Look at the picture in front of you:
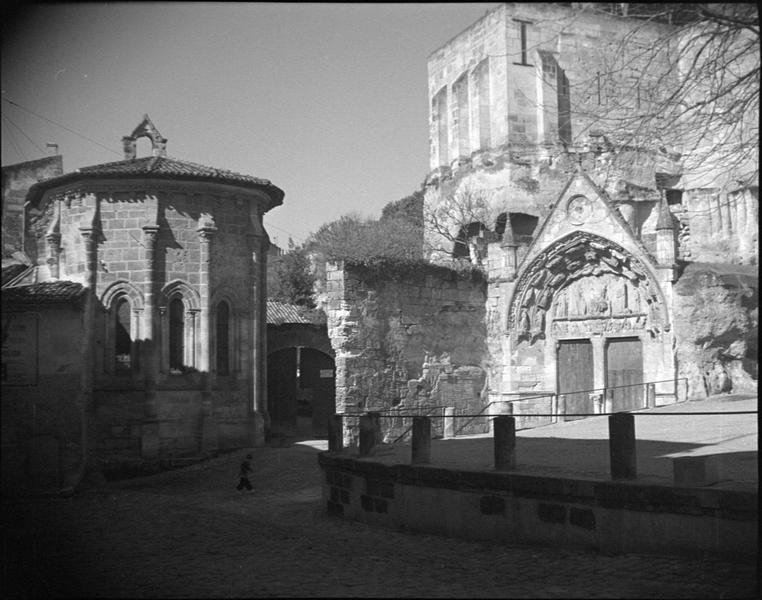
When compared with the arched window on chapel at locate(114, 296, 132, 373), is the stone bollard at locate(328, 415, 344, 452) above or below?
below

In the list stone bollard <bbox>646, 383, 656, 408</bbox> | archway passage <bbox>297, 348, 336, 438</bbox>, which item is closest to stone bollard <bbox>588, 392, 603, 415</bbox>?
stone bollard <bbox>646, 383, 656, 408</bbox>

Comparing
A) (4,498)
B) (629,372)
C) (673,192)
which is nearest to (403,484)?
(4,498)

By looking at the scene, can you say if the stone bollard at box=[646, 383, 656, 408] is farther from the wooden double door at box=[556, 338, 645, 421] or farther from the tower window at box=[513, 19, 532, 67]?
the tower window at box=[513, 19, 532, 67]

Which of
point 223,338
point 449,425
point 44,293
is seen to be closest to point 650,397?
point 449,425

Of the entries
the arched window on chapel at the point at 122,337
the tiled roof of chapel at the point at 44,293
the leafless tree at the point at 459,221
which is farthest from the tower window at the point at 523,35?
the tiled roof of chapel at the point at 44,293

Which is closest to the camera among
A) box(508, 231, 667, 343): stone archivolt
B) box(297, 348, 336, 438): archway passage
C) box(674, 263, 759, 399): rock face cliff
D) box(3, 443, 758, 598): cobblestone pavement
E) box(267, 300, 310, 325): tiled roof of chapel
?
box(3, 443, 758, 598): cobblestone pavement

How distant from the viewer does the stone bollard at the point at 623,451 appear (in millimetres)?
8461

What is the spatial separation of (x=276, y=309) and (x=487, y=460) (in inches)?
611

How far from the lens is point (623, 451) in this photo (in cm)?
847

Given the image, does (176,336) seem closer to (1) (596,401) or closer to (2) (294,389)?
(2) (294,389)

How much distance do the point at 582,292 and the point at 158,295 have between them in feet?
35.7

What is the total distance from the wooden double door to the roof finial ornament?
11.5 meters

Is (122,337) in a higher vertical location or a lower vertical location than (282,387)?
higher

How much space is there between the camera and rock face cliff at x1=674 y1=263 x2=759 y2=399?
20547 mm
